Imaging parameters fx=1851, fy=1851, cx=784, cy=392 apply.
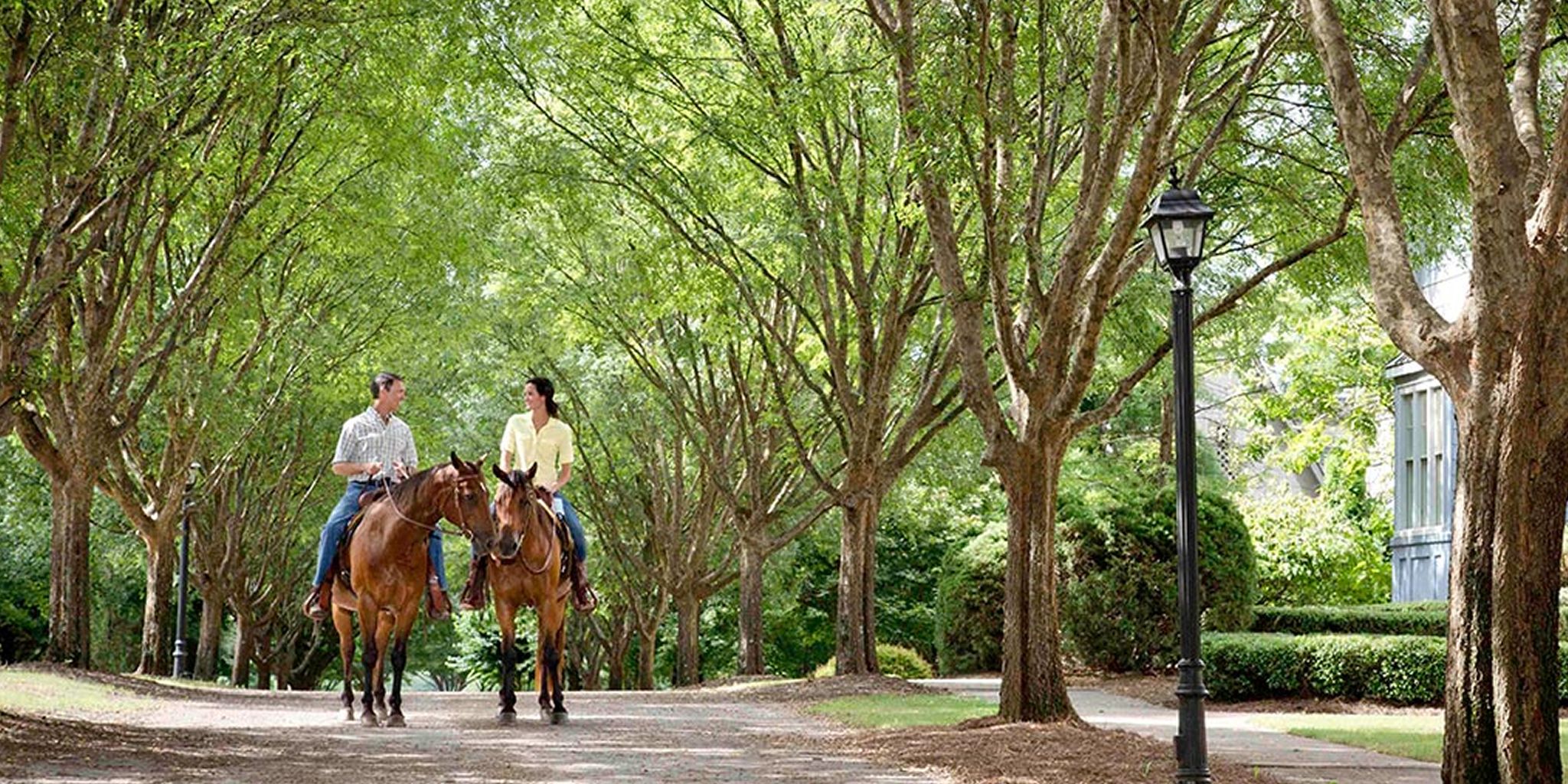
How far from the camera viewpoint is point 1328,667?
70.5 feet

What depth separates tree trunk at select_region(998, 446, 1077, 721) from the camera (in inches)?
615

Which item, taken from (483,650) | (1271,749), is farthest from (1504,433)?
(483,650)

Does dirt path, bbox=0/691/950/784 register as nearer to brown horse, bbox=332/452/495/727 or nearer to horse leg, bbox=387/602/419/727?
horse leg, bbox=387/602/419/727

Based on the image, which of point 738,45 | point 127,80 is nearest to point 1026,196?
point 738,45

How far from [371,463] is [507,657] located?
2105 mm

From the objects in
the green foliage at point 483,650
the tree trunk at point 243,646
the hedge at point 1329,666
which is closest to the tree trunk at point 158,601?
the tree trunk at point 243,646

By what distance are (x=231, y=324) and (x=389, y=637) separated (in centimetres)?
1346

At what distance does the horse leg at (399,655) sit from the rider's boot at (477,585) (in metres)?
0.55

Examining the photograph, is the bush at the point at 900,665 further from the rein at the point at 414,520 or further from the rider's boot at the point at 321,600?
the rein at the point at 414,520

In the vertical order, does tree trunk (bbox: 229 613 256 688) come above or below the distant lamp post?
below

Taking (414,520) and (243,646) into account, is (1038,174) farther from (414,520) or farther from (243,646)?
(243,646)

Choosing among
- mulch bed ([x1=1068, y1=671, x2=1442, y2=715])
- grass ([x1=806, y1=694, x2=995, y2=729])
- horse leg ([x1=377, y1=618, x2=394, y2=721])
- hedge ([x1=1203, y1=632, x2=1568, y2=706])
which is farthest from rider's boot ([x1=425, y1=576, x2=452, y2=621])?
hedge ([x1=1203, y1=632, x2=1568, y2=706])

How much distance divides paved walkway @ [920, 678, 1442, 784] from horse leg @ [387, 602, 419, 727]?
6.29m

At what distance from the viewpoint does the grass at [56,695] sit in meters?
16.9
